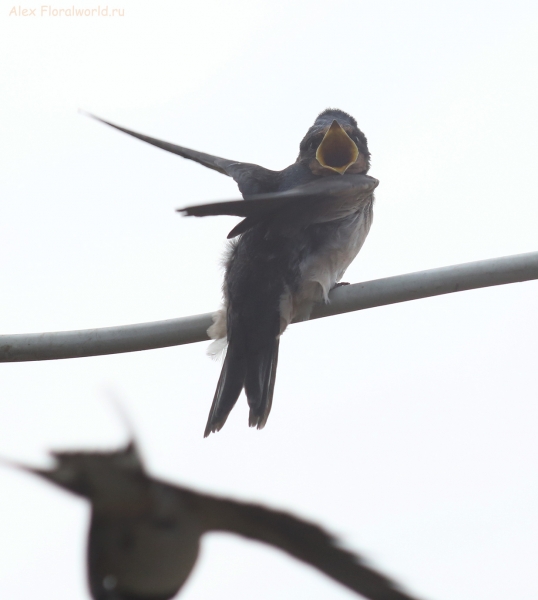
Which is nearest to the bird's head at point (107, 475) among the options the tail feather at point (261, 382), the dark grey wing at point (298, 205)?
the dark grey wing at point (298, 205)

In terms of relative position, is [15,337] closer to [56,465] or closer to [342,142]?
[56,465]

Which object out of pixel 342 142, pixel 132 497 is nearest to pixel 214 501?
pixel 132 497

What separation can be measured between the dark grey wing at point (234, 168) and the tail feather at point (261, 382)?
878 millimetres

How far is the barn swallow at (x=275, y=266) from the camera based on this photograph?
13.7 feet

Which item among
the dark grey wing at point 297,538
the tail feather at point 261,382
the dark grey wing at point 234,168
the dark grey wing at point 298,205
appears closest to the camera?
the dark grey wing at point 297,538

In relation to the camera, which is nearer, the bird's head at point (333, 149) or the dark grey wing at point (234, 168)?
the dark grey wing at point (234, 168)

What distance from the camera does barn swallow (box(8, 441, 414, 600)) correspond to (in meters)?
2.05

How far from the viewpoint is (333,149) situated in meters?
5.09

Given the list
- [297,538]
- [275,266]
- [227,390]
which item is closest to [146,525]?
[297,538]

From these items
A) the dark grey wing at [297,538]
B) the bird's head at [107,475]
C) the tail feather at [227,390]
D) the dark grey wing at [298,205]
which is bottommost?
the dark grey wing at [297,538]

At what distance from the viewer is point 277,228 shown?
438cm

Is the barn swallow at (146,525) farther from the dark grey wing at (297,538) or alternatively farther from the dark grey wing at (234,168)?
the dark grey wing at (234,168)

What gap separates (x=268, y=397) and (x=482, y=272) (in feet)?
5.71

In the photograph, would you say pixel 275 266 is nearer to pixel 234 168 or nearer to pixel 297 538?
pixel 234 168
